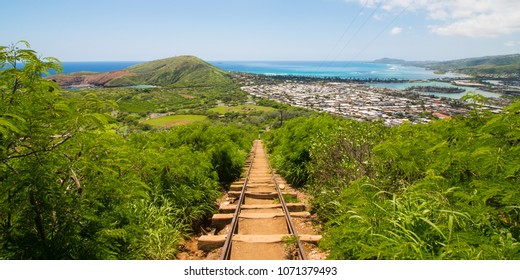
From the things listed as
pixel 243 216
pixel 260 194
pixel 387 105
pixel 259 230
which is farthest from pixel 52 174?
pixel 387 105

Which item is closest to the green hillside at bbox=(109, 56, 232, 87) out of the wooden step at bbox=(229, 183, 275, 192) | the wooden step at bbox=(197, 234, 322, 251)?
Result: the wooden step at bbox=(229, 183, 275, 192)

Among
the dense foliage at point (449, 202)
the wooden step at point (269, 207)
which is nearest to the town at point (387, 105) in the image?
the dense foliage at point (449, 202)

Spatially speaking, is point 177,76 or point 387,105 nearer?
point 387,105

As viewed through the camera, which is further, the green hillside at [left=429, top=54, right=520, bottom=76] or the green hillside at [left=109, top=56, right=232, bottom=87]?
the green hillside at [left=109, top=56, right=232, bottom=87]

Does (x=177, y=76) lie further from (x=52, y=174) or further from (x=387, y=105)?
(x=52, y=174)

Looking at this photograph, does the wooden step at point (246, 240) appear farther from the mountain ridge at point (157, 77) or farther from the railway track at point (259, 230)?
the mountain ridge at point (157, 77)

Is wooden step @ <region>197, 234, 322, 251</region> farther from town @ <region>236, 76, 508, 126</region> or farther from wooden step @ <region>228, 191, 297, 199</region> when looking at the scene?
town @ <region>236, 76, 508, 126</region>

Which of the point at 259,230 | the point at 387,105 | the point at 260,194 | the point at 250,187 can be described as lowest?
the point at 387,105

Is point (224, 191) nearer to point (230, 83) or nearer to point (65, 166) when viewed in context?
point (65, 166)
